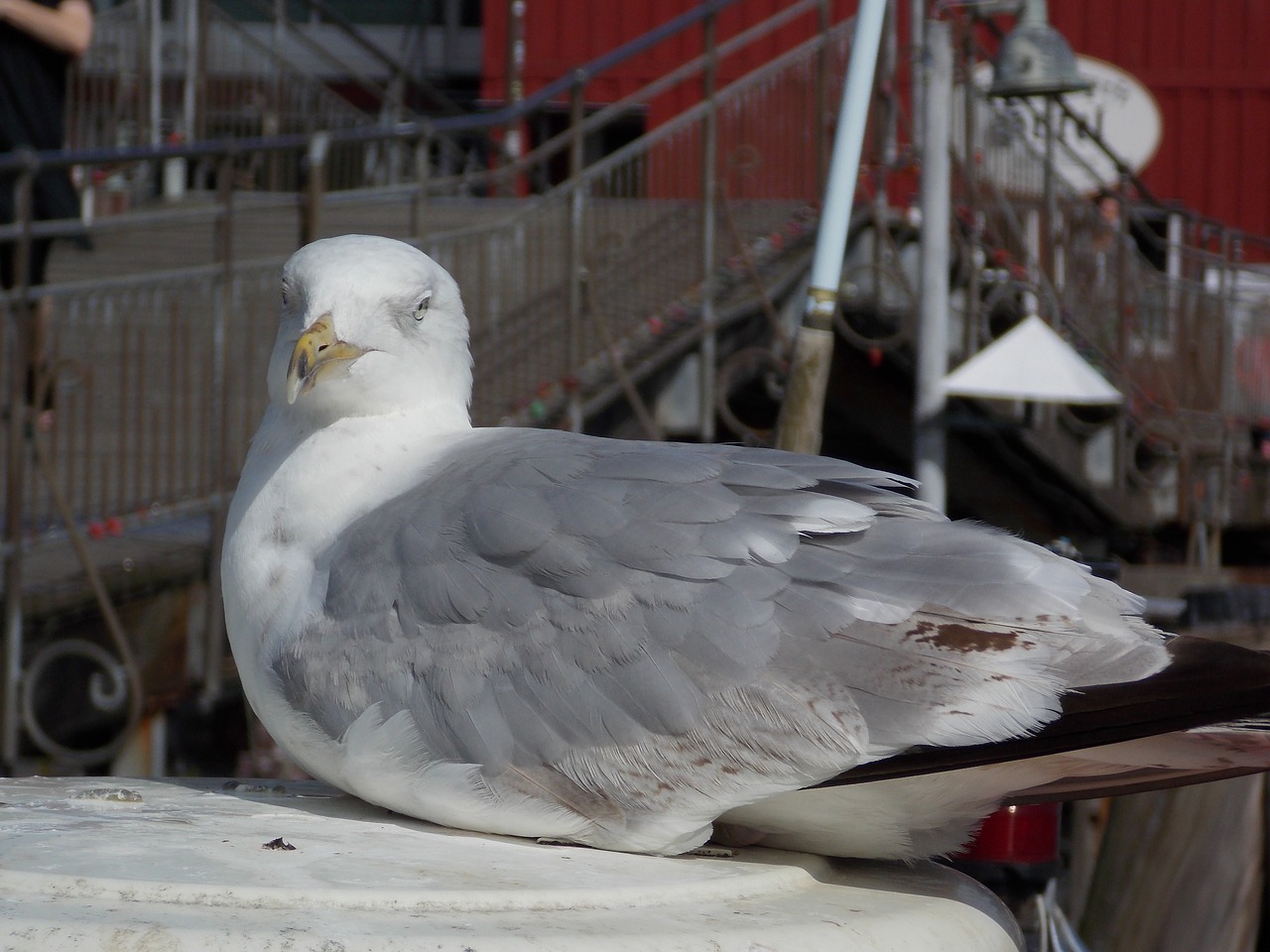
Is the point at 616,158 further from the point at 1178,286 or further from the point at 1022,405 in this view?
the point at 1178,286

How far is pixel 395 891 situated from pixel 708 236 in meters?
6.65

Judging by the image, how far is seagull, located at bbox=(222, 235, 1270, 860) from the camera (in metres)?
1.99

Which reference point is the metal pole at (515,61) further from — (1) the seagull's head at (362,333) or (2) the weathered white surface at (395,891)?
→ (2) the weathered white surface at (395,891)

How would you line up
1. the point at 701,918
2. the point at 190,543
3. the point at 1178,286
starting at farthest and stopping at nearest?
the point at 1178,286
the point at 190,543
the point at 701,918

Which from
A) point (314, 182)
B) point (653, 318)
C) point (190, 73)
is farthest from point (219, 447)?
point (190, 73)

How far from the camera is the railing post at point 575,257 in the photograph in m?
7.44

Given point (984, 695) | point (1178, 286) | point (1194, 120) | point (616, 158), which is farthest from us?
point (1194, 120)

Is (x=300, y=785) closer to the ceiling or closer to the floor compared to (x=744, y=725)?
closer to the floor

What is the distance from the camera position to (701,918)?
5.84 feet

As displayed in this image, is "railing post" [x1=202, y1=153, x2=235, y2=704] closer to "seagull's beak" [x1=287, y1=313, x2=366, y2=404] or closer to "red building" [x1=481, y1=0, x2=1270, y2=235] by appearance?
"seagull's beak" [x1=287, y1=313, x2=366, y2=404]

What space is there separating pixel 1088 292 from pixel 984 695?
26.5 ft

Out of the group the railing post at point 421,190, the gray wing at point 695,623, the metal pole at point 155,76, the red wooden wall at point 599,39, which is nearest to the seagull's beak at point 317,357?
the gray wing at point 695,623

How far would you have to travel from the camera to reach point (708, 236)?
813 cm

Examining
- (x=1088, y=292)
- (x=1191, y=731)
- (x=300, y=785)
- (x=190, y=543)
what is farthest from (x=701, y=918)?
(x=1088, y=292)
